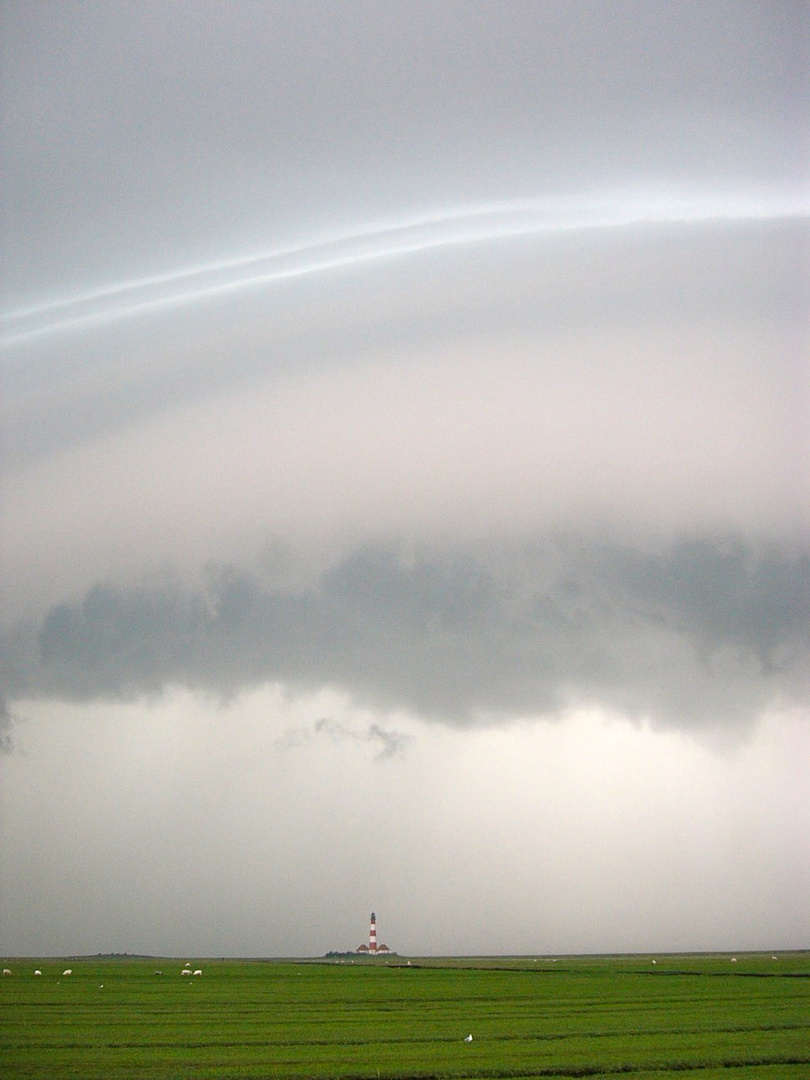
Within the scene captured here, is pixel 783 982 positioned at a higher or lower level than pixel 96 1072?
lower

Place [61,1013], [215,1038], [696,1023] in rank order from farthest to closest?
[61,1013]
[696,1023]
[215,1038]

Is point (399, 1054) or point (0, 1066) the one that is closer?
point (0, 1066)

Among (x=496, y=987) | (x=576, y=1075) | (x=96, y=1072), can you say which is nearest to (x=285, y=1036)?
(x=96, y=1072)

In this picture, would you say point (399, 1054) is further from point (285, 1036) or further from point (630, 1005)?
point (630, 1005)

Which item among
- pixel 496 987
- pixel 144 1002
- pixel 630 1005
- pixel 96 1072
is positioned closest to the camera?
pixel 96 1072

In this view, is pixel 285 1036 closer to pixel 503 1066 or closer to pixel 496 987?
pixel 503 1066

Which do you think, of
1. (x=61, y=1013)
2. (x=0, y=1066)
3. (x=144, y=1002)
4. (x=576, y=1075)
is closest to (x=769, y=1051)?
(x=576, y=1075)
